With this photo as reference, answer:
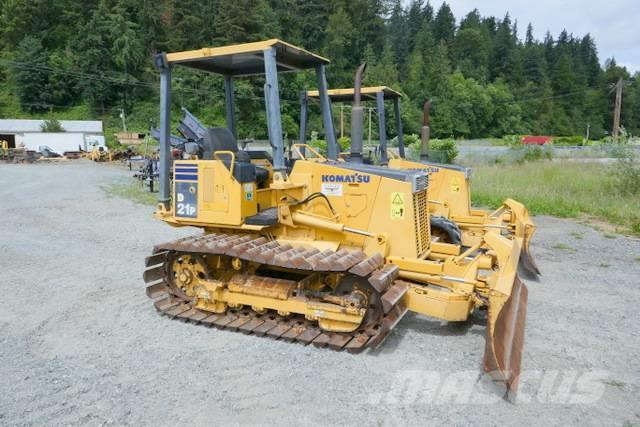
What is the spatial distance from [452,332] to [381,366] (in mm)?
1156

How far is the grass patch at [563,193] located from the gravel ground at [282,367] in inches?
222

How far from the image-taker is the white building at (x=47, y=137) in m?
51.4

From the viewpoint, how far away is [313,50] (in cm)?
7350

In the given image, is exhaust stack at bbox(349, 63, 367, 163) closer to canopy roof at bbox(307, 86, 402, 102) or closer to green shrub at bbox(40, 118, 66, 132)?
canopy roof at bbox(307, 86, 402, 102)

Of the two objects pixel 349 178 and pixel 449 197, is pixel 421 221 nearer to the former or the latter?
pixel 349 178

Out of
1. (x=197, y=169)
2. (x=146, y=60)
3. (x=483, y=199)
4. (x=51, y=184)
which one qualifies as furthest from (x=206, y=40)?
(x=197, y=169)

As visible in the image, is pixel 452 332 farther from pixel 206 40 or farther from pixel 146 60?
pixel 146 60

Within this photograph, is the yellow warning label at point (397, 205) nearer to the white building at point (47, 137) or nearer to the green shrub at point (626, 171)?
the green shrub at point (626, 171)

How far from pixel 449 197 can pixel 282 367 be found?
5.44 meters

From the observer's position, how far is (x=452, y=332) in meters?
5.09

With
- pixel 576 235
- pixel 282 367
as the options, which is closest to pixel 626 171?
pixel 576 235

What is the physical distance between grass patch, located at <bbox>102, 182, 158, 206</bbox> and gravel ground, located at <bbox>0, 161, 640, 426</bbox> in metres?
8.91

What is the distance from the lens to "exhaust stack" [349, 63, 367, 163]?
5.31 metres

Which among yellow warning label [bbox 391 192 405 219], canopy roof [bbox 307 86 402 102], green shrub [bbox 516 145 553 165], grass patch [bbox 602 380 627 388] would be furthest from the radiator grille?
green shrub [bbox 516 145 553 165]
